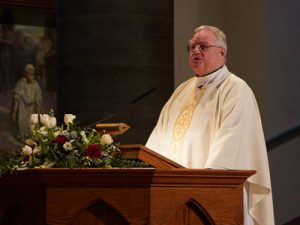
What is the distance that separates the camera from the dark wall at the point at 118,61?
317 inches

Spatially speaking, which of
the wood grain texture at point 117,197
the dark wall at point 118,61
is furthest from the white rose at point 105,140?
the dark wall at point 118,61

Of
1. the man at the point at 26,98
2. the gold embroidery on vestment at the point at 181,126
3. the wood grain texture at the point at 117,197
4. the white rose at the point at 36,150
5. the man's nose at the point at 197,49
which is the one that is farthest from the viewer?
the man at the point at 26,98

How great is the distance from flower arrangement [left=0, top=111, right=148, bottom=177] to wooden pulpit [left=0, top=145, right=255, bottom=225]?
0.09 metres

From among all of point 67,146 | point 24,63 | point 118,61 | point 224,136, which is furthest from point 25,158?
point 24,63

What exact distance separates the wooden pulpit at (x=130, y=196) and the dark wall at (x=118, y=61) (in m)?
3.79

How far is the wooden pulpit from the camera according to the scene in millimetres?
3936

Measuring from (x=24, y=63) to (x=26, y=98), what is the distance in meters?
0.53

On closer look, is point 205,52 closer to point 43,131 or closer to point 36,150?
point 43,131

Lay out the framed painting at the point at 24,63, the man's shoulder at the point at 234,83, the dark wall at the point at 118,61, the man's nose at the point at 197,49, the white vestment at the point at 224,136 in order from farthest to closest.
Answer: the framed painting at the point at 24,63 → the dark wall at the point at 118,61 → the man's nose at the point at 197,49 → the man's shoulder at the point at 234,83 → the white vestment at the point at 224,136

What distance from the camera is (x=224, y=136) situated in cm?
484

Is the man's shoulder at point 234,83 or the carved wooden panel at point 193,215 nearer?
the carved wooden panel at point 193,215

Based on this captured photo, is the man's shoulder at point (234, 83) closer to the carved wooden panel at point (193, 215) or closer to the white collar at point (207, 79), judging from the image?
the white collar at point (207, 79)

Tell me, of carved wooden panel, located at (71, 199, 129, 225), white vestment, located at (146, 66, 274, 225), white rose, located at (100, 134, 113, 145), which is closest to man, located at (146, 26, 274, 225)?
white vestment, located at (146, 66, 274, 225)

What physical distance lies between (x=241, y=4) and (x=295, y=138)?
5.58 feet
